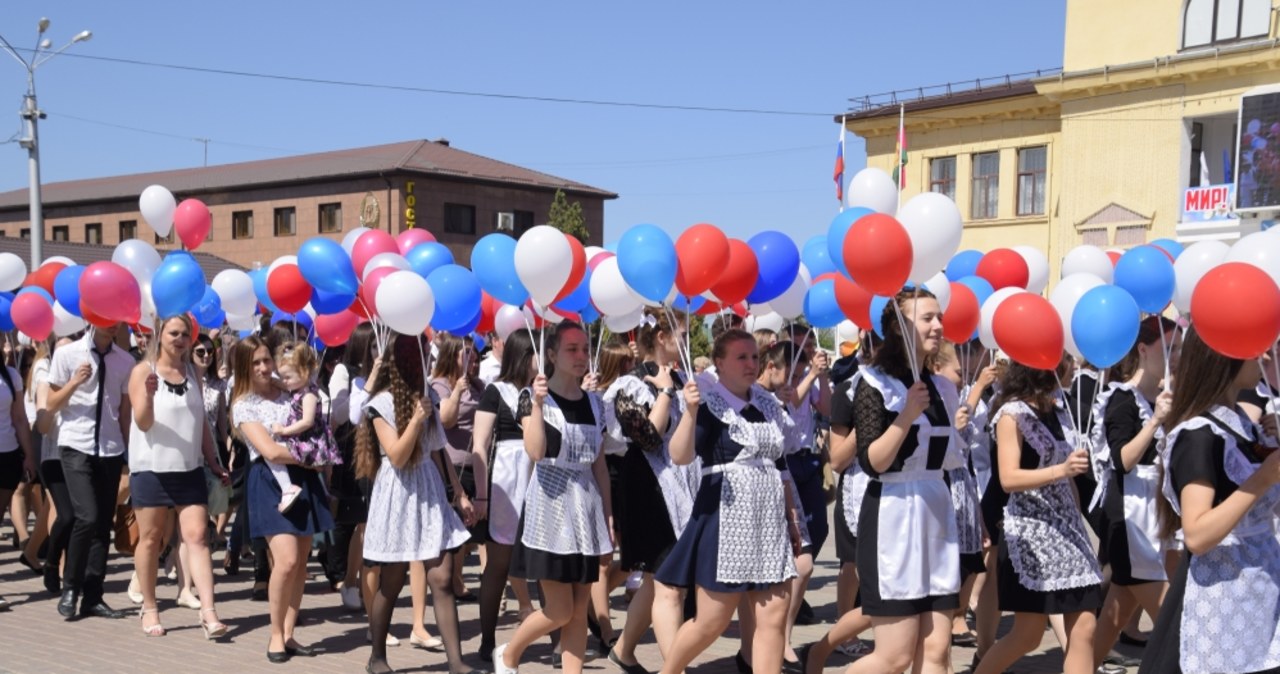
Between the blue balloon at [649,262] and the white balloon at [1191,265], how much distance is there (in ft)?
9.33

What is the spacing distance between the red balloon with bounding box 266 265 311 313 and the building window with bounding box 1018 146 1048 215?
27490mm

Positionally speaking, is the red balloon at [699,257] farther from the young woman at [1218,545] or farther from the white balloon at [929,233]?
the young woman at [1218,545]

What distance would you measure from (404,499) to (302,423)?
1064 mm

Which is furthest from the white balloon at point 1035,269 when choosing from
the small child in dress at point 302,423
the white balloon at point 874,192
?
the small child in dress at point 302,423

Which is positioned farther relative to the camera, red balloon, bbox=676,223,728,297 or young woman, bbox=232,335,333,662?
young woman, bbox=232,335,333,662

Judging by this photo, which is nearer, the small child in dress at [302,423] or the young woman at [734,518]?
the young woman at [734,518]

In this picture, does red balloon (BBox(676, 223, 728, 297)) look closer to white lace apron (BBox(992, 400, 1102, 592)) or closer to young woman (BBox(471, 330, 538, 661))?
young woman (BBox(471, 330, 538, 661))

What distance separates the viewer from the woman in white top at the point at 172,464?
25.1 feet

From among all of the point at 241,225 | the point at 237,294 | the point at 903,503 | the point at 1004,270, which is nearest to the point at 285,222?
the point at 241,225

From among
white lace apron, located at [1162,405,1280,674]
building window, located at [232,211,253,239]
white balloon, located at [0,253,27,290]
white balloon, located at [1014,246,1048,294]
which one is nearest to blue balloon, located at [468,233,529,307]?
white lace apron, located at [1162,405,1280,674]

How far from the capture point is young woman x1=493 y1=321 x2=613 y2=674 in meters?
6.10

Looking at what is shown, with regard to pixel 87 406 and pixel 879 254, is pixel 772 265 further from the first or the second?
pixel 87 406

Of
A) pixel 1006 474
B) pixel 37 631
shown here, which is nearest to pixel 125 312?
pixel 37 631

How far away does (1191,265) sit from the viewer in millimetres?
7066
